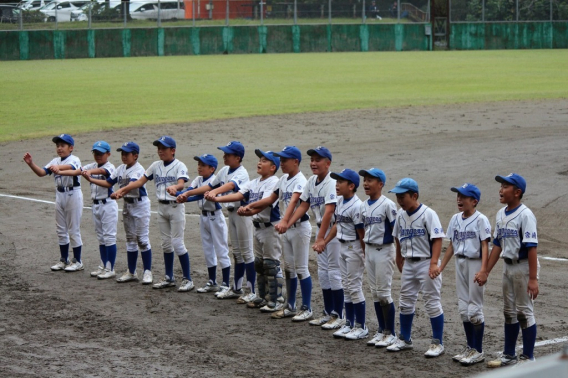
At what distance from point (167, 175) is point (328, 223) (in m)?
2.50

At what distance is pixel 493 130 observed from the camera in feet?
64.3

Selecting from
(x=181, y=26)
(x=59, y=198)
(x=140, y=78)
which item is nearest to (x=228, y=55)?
(x=181, y=26)

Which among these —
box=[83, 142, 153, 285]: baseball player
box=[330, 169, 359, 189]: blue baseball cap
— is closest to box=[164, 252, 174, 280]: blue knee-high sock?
box=[83, 142, 153, 285]: baseball player

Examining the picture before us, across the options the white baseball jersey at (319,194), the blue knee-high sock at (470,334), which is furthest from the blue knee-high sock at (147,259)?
the blue knee-high sock at (470,334)

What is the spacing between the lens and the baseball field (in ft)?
23.0

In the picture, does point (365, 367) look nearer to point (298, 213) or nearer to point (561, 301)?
point (298, 213)

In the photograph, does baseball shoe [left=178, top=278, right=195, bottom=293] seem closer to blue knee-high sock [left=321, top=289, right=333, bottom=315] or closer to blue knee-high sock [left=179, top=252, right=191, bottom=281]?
blue knee-high sock [left=179, top=252, right=191, bottom=281]

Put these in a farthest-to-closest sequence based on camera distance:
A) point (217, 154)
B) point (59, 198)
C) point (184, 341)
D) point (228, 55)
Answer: point (228, 55), point (217, 154), point (59, 198), point (184, 341)

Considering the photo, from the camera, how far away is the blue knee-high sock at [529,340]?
21.1 feet

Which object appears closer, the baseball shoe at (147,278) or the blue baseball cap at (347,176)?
the blue baseball cap at (347,176)

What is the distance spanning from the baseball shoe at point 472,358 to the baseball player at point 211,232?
10.7ft

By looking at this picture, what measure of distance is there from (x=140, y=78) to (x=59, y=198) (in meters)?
21.8

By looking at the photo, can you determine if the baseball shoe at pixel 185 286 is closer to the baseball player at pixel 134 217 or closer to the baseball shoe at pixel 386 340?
the baseball player at pixel 134 217

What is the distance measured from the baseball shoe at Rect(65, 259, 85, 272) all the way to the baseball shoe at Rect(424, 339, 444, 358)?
199 inches
